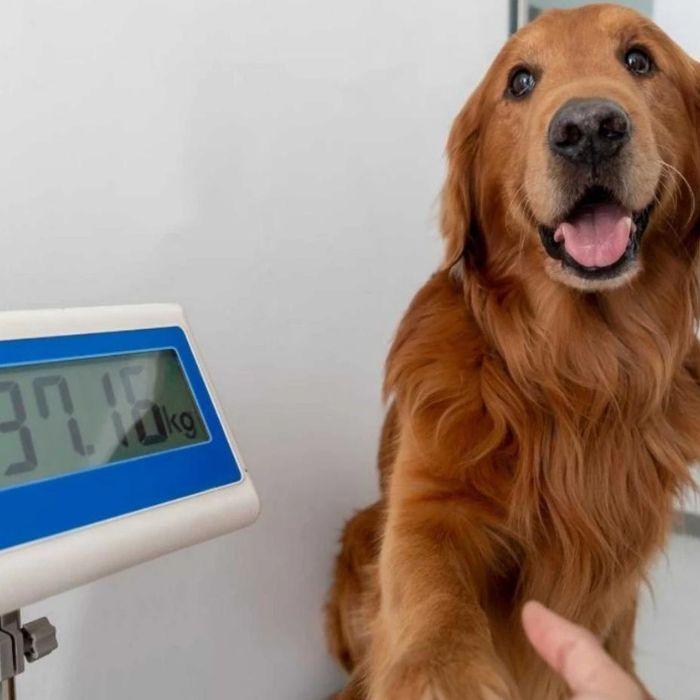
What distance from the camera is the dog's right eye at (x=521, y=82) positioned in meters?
0.88

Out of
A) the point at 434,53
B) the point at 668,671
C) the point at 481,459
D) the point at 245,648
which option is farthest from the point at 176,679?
Result: the point at 434,53

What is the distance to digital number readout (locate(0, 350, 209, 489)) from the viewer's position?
490 millimetres

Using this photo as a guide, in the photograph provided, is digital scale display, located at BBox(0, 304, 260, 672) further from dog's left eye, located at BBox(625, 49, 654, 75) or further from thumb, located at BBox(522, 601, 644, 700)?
dog's left eye, located at BBox(625, 49, 654, 75)

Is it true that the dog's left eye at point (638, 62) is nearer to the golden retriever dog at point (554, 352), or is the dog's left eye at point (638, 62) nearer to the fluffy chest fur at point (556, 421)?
the golden retriever dog at point (554, 352)

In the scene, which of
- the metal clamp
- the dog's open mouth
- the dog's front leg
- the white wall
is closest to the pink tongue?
the dog's open mouth

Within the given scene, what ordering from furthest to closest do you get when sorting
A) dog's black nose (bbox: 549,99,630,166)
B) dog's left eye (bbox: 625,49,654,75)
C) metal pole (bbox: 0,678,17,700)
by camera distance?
dog's left eye (bbox: 625,49,654,75) → dog's black nose (bbox: 549,99,630,166) → metal pole (bbox: 0,678,17,700)

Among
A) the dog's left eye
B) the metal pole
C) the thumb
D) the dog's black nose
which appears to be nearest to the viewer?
the thumb

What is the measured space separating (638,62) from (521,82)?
0.42 feet

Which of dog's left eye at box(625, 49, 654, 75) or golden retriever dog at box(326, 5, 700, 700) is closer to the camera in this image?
golden retriever dog at box(326, 5, 700, 700)

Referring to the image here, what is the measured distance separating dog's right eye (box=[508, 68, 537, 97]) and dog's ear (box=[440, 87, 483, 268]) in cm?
5

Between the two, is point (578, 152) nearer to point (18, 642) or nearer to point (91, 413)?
point (91, 413)

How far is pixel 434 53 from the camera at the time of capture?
3.93 ft

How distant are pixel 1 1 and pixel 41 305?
0.92 ft

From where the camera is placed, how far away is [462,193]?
94cm
